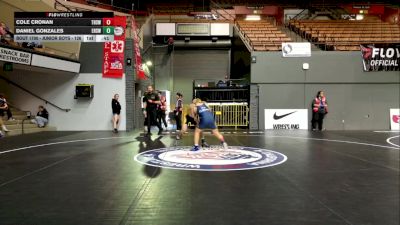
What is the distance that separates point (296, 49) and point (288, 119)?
3626 mm

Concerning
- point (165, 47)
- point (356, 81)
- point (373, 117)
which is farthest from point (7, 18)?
point (373, 117)

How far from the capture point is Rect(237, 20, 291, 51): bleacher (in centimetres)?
1892

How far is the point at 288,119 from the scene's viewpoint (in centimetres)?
1769

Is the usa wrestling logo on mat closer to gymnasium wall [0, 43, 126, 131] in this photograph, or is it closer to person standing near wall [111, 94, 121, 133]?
person standing near wall [111, 94, 121, 133]

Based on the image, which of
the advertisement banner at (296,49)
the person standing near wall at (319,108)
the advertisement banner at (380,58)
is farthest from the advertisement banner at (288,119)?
the advertisement banner at (380,58)

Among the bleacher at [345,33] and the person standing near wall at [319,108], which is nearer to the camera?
the person standing near wall at [319,108]

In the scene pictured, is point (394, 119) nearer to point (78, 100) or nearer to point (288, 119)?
point (288, 119)

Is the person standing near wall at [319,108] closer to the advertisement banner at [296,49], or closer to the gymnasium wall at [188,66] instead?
the advertisement banner at [296,49]

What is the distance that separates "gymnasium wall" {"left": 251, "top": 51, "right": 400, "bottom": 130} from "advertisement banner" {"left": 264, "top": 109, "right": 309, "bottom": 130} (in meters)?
0.26

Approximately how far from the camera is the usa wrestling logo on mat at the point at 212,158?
6.81 metres

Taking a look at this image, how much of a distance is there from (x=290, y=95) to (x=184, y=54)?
901cm

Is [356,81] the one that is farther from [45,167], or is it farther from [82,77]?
[45,167]
